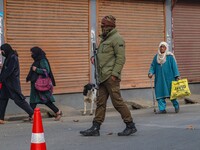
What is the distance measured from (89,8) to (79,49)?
120 centimetres

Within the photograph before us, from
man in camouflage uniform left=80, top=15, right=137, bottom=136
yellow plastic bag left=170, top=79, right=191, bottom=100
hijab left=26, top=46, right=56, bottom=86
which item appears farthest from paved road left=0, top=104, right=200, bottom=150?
hijab left=26, top=46, right=56, bottom=86

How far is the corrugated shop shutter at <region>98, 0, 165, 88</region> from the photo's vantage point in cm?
1520

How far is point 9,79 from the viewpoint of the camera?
11008mm

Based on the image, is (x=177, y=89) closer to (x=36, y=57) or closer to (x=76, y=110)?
(x=76, y=110)

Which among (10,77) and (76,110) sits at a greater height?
(10,77)

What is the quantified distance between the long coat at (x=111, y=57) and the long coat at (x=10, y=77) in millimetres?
3069

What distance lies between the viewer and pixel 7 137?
8977 mm

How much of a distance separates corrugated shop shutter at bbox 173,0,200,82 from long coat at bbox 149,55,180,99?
4.18 metres

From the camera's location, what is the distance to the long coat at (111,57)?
8.32 m

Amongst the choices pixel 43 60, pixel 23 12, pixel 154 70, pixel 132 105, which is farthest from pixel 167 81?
pixel 23 12

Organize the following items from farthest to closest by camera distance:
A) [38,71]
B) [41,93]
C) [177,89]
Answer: [177,89] → [41,93] → [38,71]

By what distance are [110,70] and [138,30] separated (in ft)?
24.6

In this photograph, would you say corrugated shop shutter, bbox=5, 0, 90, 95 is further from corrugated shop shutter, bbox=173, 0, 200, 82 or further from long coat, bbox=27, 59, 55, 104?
corrugated shop shutter, bbox=173, 0, 200, 82

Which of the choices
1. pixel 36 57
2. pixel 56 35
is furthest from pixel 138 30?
pixel 36 57
